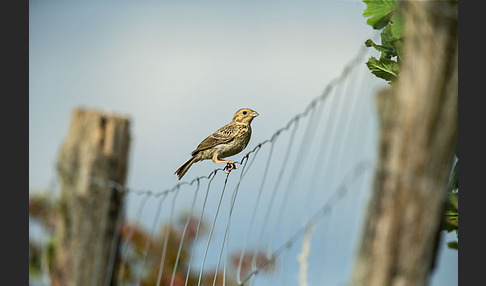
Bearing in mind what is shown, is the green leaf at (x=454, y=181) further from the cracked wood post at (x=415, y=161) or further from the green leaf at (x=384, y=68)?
the cracked wood post at (x=415, y=161)

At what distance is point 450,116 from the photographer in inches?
67.4

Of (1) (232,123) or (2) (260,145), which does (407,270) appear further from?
(1) (232,123)

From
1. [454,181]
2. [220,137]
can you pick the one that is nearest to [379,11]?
[454,181]

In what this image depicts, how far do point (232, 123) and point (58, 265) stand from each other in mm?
2557

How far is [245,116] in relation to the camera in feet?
18.6

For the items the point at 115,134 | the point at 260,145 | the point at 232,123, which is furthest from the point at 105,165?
the point at 232,123

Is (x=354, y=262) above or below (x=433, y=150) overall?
below

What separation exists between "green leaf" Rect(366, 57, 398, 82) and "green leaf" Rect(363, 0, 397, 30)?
18 cm

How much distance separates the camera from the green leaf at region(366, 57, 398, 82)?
315cm

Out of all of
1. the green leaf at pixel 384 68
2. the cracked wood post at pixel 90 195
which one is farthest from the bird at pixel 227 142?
the green leaf at pixel 384 68

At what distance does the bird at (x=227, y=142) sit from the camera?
199 inches

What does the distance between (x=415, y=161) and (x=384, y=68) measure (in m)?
1.57

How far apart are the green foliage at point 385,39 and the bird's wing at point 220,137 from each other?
6.92 ft

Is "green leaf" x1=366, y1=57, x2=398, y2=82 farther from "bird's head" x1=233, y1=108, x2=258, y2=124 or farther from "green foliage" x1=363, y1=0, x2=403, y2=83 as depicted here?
"bird's head" x1=233, y1=108, x2=258, y2=124
